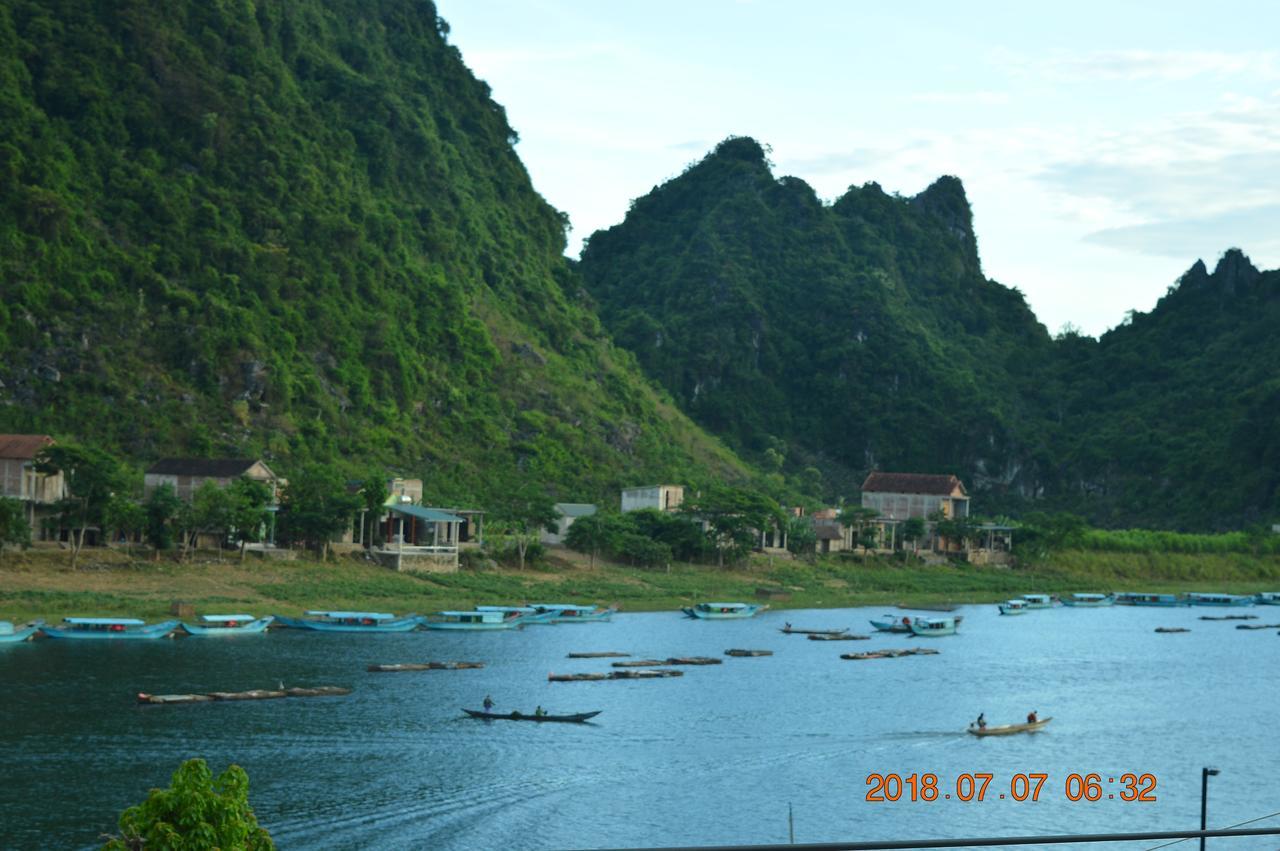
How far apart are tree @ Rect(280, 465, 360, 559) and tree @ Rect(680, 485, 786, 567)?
3180cm

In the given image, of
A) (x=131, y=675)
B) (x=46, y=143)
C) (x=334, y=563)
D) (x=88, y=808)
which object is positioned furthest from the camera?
(x=46, y=143)

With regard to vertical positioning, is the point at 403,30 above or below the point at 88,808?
above

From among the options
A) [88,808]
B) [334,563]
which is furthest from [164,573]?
[88,808]

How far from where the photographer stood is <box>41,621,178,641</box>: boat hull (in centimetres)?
6788

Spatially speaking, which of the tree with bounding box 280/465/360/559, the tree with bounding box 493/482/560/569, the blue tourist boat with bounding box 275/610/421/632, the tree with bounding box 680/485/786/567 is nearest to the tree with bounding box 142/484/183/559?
the tree with bounding box 280/465/360/559

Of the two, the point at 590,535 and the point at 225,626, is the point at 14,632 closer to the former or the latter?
the point at 225,626

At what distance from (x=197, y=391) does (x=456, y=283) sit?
41.4m

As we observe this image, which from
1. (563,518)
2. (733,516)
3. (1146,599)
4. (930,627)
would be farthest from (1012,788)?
(1146,599)

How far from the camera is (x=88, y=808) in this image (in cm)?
3978

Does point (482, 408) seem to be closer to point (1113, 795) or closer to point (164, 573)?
point (164, 573)

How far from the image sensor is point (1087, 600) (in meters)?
125

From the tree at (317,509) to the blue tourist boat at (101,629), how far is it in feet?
63.2

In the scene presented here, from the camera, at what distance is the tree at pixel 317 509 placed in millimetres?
89000

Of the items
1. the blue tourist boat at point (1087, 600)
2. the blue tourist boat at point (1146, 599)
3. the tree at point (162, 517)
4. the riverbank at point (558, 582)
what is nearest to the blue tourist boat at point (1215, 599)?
the blue tourist boat at point (1146, 599)
